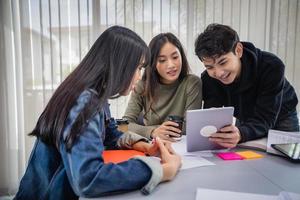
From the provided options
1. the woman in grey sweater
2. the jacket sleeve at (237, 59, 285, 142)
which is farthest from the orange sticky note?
the woman in grey sweater

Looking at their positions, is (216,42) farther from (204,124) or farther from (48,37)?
(48,37)

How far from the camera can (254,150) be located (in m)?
1.18

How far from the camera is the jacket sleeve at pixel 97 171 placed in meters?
0.68

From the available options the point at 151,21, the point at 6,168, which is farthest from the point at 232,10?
the point at 6,168

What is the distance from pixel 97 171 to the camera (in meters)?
0.69

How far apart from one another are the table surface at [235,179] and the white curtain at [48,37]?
1.58 m

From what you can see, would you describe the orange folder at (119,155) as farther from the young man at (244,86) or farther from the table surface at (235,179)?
the young man at (244,86)

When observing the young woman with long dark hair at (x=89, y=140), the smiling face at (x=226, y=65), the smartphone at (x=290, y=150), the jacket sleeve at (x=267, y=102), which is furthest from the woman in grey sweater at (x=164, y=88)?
the young woman with long dark hair at (x=89, y=140)

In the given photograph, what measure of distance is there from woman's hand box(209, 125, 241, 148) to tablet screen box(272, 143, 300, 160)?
16 centimetres

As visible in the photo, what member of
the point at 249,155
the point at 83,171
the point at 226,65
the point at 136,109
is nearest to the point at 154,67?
the point at 136,109

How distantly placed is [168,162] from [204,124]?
0.93 ft

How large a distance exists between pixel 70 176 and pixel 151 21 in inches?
76.3

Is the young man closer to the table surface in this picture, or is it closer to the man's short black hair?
the man's short black hair

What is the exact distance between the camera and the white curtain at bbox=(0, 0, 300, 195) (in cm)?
223
